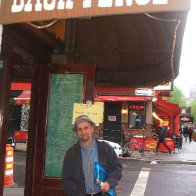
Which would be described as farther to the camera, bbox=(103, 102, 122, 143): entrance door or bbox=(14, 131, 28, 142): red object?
bbox=(103, 102, 122, 143): entrance door

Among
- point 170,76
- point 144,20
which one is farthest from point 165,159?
point 144,20

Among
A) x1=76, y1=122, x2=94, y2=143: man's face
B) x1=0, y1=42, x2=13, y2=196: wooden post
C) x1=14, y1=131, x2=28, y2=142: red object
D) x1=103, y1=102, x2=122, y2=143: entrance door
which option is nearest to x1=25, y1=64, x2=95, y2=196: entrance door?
x1=0, y1=42, x2=13, y2=196: wooden post

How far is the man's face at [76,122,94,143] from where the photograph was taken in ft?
14.1

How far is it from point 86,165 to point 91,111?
1276mm

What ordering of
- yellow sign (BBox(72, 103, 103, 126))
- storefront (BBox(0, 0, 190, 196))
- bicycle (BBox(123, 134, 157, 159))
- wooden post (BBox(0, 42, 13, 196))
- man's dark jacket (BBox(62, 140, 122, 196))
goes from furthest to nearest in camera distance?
bicycle (BBox(123, 134, 157, 159)), yellow sign (BBox(72, 103, 103, 126)), wooden post (BBox(0, 42, 13, 196)), man's dark jacket (BBox(62, 140, 122, 196)), storefront (BBox(0, 0, 190, 196))

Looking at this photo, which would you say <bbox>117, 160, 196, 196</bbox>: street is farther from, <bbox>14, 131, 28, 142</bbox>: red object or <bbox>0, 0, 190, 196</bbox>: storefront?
<bbox>14, 131, 28, 142</bbox>: red object

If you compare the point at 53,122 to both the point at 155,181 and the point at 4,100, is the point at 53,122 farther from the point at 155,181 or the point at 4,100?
the point at 155,181

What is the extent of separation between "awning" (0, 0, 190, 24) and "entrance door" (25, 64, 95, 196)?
1922 millimetres

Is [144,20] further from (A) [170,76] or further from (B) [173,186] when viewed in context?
(B) [173,186]

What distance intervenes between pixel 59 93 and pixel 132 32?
2.29 m

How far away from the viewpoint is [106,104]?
93.5 ft

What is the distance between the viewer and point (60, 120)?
6.10 meters

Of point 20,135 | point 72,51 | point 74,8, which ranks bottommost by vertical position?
point 20,135

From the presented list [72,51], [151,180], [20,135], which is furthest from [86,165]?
[20,135]
